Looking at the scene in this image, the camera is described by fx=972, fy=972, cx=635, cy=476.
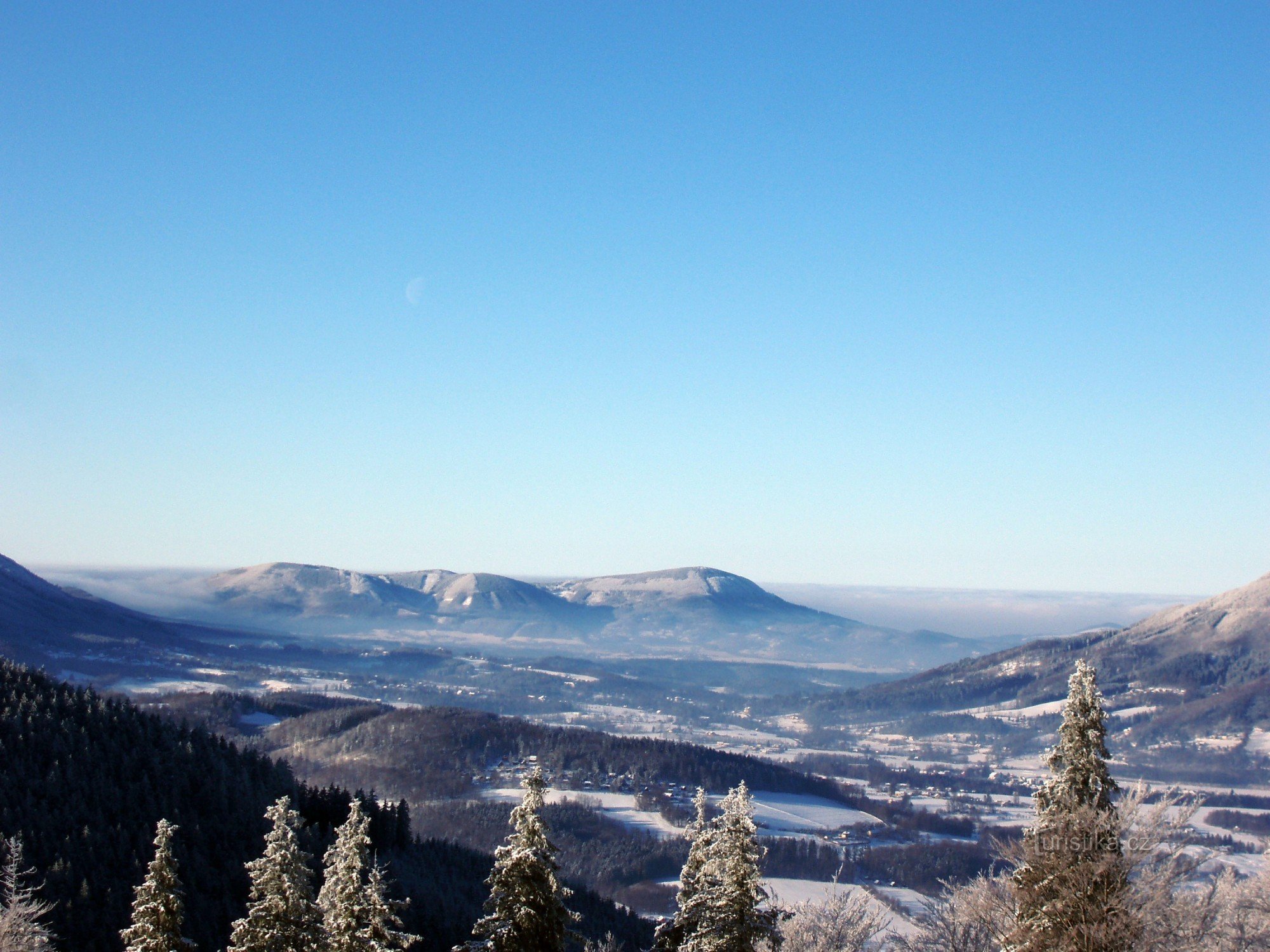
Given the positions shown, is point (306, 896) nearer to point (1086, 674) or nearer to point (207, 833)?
point (1086, 674)

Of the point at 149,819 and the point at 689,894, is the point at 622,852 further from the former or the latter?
the point at 689,894

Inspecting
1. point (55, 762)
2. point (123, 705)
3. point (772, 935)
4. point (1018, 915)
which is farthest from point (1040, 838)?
point (123, 705)

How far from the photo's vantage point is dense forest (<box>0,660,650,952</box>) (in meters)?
93.5

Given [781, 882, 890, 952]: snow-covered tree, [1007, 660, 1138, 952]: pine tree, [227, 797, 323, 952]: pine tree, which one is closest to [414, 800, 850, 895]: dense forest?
[781, 882, 890, 952]: snow-covered tree

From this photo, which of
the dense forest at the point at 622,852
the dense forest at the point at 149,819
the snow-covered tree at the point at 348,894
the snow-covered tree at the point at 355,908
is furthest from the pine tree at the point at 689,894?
the dense forest at the point at 622,852

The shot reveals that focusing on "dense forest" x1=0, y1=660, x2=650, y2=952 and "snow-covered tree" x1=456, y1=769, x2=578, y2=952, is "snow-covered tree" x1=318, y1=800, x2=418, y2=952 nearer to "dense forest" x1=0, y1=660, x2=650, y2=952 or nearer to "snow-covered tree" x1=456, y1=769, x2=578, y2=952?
"snow-covered tree" x1=456, y1=769, x2=578, y2=952

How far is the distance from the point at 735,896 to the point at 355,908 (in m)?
11.6

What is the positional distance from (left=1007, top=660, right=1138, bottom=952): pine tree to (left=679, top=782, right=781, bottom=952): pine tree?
24.5 feet

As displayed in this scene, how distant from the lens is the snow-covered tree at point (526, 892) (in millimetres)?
28750

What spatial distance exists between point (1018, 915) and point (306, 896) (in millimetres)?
21515

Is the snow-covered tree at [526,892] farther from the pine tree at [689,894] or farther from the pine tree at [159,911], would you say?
the pine tree at [159,911]

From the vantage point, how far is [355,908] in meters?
28.9

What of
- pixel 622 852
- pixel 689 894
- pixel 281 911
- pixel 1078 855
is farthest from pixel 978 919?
pixel 622 852

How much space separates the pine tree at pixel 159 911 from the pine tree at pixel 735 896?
16008 mm
